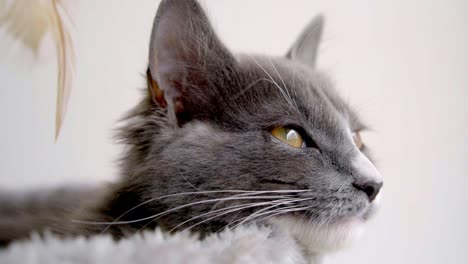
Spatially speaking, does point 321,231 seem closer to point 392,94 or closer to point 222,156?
point 222,156

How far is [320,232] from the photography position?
1.83 ft

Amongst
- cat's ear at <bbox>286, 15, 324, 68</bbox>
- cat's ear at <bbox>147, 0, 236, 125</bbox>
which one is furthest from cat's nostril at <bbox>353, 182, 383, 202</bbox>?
cat's ear at <bbox>286, 15, 324, 68</bbox>

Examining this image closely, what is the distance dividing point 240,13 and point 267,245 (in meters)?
0.60

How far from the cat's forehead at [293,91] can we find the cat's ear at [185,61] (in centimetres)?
4

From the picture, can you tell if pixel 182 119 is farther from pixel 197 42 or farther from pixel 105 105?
pixel 105 105

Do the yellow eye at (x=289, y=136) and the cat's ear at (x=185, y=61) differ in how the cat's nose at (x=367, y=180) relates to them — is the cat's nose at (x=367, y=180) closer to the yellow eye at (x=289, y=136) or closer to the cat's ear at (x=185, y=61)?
the yellow eye at (x=289, y=136)

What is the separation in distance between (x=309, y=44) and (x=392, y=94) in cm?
31

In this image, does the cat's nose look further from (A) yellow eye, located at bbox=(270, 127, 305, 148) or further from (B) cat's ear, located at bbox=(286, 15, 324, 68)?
(B) cat's ear, located at bbox=(286, 15, 324, 68)

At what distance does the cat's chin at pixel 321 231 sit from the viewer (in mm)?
553

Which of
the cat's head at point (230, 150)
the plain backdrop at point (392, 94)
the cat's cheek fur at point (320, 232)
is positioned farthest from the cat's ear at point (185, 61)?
the plain backdrop at point (392, 94)

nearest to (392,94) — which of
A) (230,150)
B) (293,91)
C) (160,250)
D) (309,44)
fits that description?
(309,44)

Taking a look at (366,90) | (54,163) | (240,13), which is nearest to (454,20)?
(366,90)

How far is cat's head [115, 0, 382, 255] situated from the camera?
0.55 meters

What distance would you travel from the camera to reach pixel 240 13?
0.94 meters
